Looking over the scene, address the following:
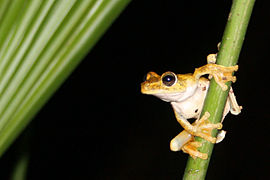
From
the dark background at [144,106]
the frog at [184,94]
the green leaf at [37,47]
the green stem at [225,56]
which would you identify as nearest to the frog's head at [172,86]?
the frog at [184,94]

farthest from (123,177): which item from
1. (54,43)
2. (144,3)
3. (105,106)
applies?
(54,43)

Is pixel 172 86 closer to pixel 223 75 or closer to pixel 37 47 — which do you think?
pixel 223 75

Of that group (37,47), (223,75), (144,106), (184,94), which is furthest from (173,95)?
(144,106)

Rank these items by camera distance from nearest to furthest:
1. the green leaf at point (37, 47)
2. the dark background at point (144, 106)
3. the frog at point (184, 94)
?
1. the green leaf at point (37, 47)
2. the frog at point (184, 94)
3. the dark background at point (144, 106)

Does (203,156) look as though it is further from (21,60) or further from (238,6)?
(21,60)

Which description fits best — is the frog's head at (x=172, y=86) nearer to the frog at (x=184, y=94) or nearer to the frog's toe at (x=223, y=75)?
the frog at (x=184, y=94)
